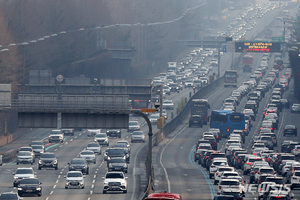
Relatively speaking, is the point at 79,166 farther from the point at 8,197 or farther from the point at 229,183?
the point at 8,197

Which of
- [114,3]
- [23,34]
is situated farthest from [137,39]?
[23,34]

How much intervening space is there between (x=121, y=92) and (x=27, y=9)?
107 feet

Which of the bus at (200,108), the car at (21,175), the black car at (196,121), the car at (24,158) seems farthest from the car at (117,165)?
the bus at (200,108)

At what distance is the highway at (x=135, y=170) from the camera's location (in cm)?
5416

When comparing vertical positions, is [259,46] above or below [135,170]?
above

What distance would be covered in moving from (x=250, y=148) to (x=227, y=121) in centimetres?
926

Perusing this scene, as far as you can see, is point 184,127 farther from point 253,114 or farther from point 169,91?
point 169,91

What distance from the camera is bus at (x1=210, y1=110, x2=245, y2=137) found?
93.8m

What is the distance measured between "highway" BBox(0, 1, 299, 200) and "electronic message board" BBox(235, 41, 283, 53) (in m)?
57.3

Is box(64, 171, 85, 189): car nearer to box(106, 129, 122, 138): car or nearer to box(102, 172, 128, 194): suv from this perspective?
box(102, 172, 128, 194): suv

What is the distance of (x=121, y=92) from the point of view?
323 feet

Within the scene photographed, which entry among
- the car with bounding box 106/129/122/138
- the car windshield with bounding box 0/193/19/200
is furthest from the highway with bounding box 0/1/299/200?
the car windshield with bounding box 0/193/19/200

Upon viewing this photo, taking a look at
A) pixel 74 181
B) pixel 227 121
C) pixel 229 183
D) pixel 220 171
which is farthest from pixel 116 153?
pixel 229 183

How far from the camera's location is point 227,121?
3708 inches
